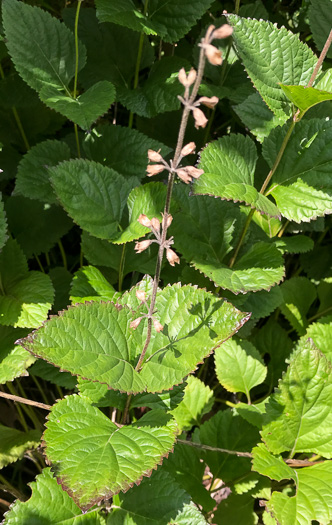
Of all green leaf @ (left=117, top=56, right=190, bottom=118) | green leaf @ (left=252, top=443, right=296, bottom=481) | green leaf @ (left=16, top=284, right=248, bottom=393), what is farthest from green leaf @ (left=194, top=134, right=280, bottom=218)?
green leaf @ (left=252, top=443, right=296, bottom=481)

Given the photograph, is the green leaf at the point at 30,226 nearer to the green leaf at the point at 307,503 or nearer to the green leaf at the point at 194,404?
the green leaf at the point at 194,404

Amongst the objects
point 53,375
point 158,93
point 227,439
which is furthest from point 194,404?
point 158,93

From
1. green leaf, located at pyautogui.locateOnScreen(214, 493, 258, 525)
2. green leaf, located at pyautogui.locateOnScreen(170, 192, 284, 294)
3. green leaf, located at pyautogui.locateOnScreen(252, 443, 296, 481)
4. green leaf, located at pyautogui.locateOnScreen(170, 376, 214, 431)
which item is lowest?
green leaf, located at pyautogui.locateOnScreen(214, 493, 258, 525)

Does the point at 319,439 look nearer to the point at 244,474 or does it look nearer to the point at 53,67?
the point at 244,474

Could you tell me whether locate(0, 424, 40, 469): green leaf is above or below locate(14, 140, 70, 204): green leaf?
below

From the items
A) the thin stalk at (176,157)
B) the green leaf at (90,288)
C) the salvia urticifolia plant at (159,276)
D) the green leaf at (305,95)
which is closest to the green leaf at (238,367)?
the salvia urticifolia plant at (159,276)

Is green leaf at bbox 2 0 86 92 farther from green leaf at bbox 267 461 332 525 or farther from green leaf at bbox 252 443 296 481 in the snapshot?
green leaf at bbox 267 461 332 525
